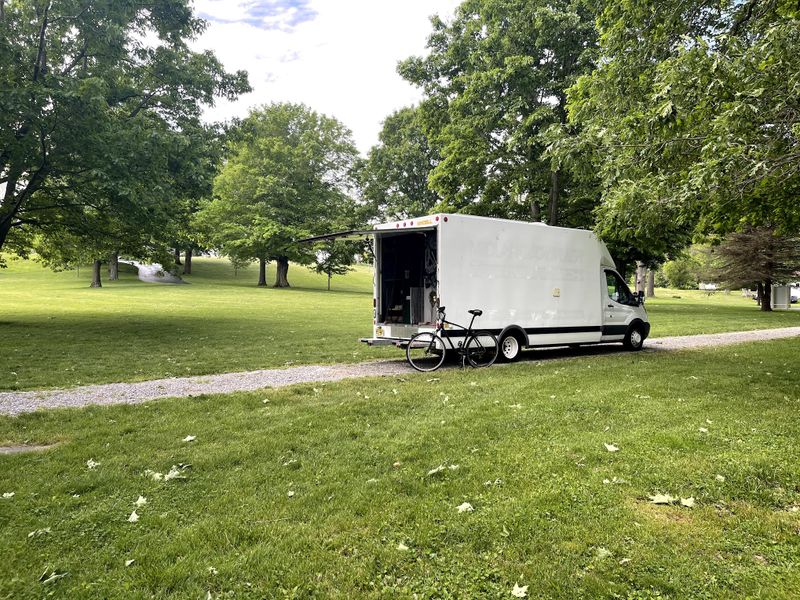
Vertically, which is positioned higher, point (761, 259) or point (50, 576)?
point (761, 259)

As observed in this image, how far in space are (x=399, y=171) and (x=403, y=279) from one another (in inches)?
1331

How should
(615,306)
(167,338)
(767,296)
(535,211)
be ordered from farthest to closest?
(767,296)
(535,211)
(167,338)
(615,306)

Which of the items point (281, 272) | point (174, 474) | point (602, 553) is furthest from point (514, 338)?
point (281, 272)

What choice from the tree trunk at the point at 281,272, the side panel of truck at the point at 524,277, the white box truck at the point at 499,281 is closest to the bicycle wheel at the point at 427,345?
the white box truck at the point at 499,281

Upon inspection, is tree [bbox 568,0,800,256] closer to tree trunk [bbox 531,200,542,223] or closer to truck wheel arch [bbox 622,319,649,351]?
truck wheel arch [bbox 622,319,649,351]

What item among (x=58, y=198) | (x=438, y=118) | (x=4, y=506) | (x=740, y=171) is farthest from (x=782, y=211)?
(x=58, y=198)

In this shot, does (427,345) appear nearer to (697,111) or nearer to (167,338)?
(697,111)

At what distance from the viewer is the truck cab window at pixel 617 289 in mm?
13398

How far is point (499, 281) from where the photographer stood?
11070mm

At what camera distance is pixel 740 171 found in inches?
272

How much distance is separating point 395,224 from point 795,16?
729cm

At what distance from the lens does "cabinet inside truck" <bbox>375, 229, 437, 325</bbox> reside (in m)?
11.9

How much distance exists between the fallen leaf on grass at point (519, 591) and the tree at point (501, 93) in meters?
17.9

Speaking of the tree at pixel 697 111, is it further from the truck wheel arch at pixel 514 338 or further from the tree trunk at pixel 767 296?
the tree trunk at pixel 767 296
